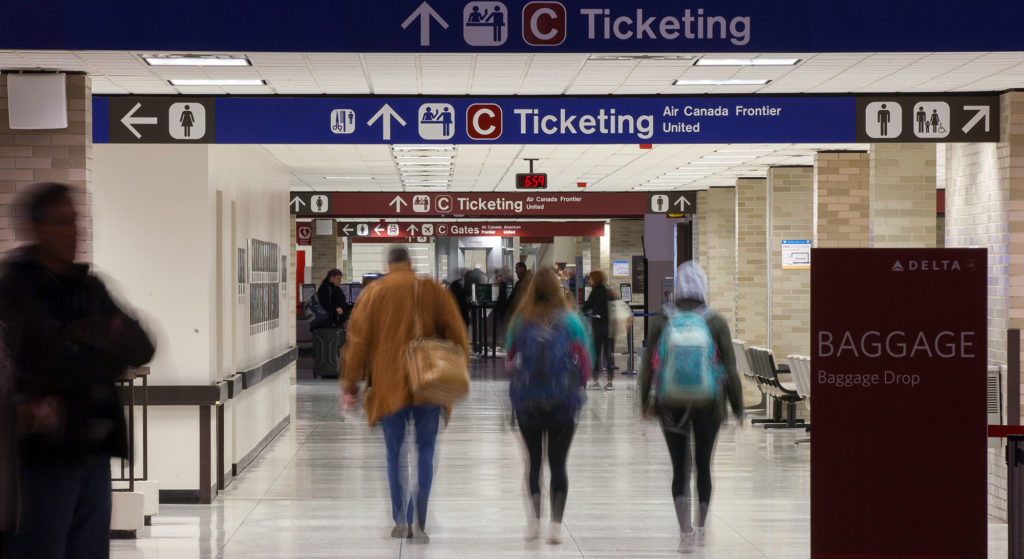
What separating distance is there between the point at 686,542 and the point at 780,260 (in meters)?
8.88

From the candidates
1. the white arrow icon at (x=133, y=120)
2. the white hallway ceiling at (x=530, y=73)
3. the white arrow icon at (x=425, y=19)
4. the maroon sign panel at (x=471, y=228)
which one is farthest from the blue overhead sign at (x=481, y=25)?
the maroon sign panel at (x=471, y=228)

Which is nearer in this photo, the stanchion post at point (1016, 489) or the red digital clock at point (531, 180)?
the stanchion post at point (1016, 489)

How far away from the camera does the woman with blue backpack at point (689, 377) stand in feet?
21.3

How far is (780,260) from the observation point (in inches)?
599

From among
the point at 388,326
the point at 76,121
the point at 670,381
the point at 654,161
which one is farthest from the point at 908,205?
the point at 76,121

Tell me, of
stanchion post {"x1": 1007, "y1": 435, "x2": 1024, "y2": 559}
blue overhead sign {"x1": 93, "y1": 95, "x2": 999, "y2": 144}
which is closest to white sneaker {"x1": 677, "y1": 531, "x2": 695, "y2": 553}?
stanchion post {"x1": 1007, "y1": 435, "x2": 1024, "y2": 559}

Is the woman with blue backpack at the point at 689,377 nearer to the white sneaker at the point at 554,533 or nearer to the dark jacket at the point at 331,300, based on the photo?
the white sneaker at the point at 554,533

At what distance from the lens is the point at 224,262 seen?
9.28 m

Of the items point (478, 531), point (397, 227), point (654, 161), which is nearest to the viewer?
point (478, 531)

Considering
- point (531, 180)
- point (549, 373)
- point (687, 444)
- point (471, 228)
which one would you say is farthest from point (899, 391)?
point (471, 228)

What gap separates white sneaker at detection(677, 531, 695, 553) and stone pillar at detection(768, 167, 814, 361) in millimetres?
8570

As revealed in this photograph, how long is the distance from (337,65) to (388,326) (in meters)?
1.96

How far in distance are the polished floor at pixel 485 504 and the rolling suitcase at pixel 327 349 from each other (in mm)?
5437

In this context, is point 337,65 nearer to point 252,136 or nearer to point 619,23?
point 252,136
